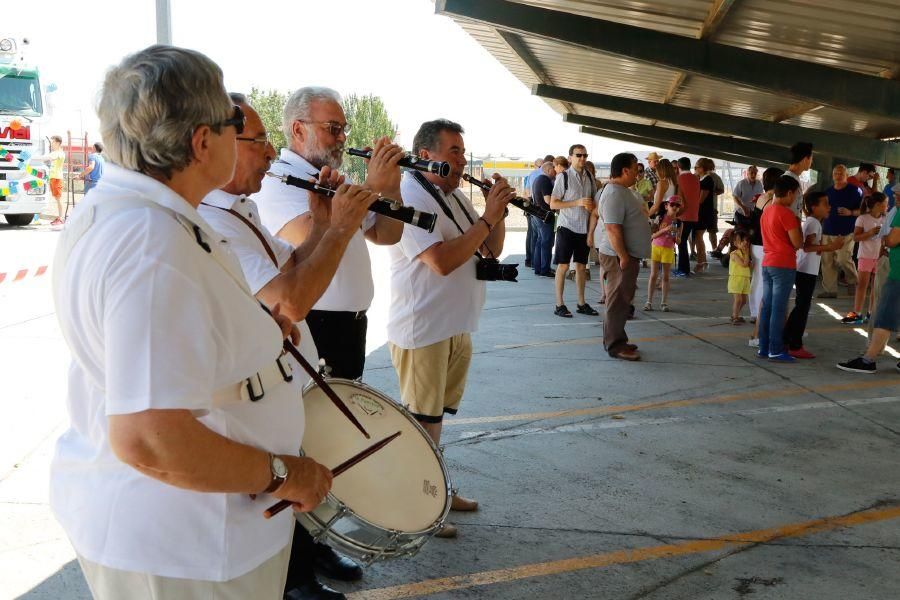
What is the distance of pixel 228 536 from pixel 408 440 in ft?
3.47

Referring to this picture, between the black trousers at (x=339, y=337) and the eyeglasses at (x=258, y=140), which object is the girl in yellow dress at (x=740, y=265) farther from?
the eyeglasses at (x=258, y=140)

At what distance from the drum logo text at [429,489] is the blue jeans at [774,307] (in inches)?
242

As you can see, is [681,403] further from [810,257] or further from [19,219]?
[19,219]

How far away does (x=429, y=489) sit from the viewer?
2752 mm

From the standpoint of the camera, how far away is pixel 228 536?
174cm

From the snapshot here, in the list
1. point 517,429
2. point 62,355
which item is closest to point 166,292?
point 517,429

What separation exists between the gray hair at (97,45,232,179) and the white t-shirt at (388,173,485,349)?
96.2 inches

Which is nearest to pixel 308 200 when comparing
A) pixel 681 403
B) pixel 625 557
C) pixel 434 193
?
pixel 434 193

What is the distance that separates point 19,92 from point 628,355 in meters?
17.2

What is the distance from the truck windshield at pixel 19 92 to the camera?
19844 millimetres

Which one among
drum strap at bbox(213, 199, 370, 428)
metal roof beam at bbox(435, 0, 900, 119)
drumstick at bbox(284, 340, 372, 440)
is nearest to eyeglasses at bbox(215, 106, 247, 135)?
drum strap at bbox(213, 199, 370, 428)

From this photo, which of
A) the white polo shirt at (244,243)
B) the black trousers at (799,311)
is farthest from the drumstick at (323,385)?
the black trousers at (799,311)

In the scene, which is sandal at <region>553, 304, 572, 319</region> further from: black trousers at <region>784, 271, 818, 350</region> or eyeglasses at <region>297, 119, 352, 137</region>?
eyeglasses at <region>297, 119, 352, 137</region>

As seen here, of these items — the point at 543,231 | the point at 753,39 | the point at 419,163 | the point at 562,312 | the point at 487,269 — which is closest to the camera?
the point at 419,163
